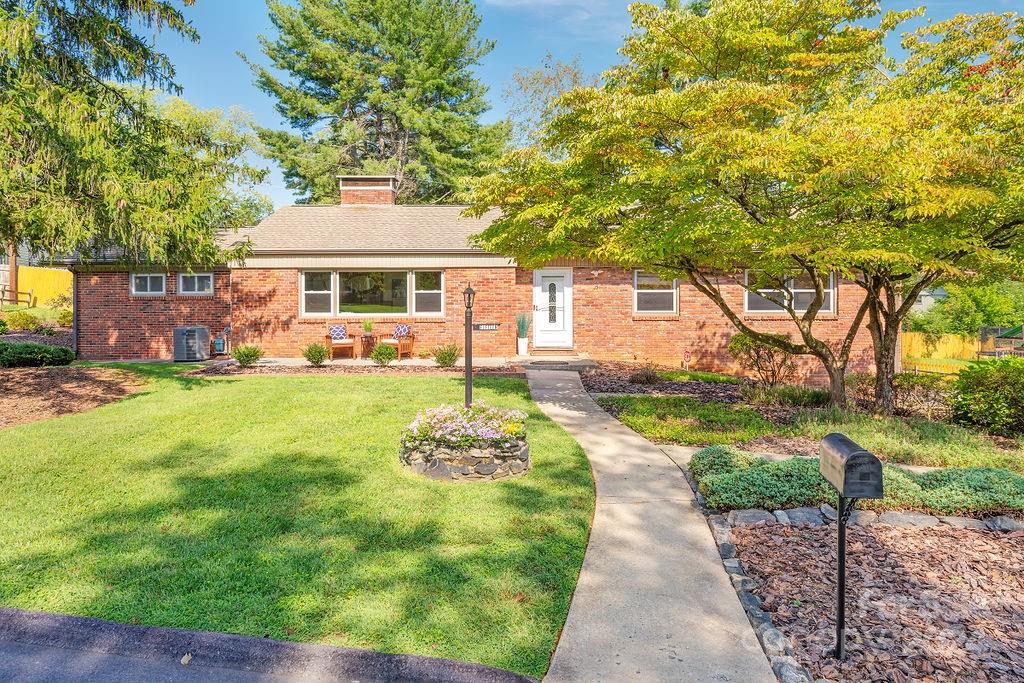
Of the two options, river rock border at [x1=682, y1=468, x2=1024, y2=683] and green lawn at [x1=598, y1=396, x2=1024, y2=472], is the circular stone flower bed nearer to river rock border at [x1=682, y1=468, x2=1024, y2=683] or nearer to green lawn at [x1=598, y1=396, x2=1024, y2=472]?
river rock border at [x1=682, y1=468, x2=1024, y2=683]

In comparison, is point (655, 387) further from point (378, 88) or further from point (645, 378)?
point (378, 88)

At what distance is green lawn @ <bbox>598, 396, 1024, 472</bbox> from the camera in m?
6.65

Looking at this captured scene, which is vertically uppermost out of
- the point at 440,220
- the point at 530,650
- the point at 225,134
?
the point at 225,134

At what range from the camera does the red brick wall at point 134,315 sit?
16156mm

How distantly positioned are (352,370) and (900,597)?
38.6ft

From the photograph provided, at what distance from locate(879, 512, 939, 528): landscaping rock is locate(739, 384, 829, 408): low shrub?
210 inches

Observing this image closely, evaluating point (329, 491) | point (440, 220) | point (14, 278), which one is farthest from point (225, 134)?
point (329, 491)

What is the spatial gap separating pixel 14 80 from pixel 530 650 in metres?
10.3

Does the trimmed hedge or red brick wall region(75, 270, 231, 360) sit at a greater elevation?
red brick wall region(75, 270, 231, 360)

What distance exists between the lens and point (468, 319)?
23.8 feet

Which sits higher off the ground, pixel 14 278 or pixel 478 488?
pixel 14 278

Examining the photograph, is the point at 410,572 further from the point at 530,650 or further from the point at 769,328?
the point at 769,328

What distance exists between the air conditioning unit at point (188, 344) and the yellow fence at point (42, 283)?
740 inches

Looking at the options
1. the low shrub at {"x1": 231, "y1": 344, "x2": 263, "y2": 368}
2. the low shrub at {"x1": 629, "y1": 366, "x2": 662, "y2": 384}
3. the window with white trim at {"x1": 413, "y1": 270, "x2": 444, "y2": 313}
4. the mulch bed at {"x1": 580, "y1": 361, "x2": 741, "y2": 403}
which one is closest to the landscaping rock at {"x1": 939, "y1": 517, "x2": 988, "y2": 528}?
the mulch bed at {"x1": 580, "y1": 361, "x2": 741, "y2": 403}
